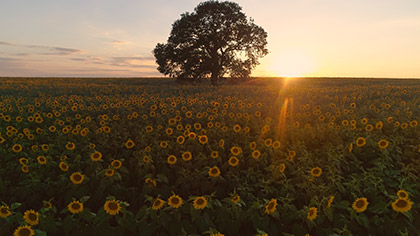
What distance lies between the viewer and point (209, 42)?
32.2 metres

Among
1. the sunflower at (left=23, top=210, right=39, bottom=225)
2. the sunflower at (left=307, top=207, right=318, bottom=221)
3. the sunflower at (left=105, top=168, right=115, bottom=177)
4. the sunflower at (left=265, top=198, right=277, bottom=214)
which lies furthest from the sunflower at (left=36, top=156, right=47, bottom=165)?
the sunflower at (left=307, top=207, right=318, bottom=221)

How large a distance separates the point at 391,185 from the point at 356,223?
4.60ft

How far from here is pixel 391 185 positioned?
4.78m

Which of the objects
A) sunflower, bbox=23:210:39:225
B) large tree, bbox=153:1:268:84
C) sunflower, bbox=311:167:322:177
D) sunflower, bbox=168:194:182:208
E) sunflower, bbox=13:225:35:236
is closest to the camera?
sunflower, bbox=13:225:35:236

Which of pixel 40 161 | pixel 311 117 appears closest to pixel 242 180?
pixel 40 161

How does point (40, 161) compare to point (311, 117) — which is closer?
point (40, 161)

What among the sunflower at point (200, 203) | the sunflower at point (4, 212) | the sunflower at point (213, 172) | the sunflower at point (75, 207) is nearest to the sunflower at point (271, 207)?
the sunflower at point (200, 203)

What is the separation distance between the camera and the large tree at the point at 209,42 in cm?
3209

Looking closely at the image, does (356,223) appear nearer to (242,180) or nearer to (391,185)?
(391,185)

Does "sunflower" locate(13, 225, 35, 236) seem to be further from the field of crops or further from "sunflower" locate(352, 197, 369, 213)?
"sunflower" locate(352, 197, 369, 213)

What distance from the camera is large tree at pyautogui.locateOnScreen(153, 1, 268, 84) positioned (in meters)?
32.1

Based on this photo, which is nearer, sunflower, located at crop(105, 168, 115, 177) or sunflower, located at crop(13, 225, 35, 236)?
sunflower, located at crop(13, 225, 35, 236)

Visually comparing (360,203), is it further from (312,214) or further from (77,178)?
(77,178)

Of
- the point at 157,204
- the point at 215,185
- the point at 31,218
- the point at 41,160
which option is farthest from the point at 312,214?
the point at 41,160
